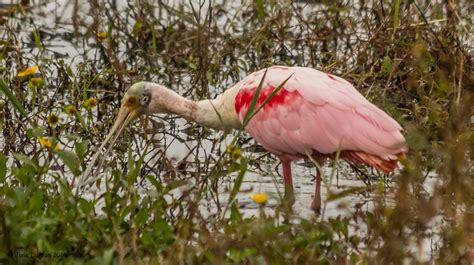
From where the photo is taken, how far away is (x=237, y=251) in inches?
185

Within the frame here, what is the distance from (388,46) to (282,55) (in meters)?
1.16

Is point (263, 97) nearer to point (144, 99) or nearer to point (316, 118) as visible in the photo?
point (316, 118)

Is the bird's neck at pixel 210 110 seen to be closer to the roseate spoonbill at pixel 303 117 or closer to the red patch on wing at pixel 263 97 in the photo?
the roseate spoonbill at pixel 303 117

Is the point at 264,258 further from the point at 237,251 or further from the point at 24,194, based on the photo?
the point at 24,194

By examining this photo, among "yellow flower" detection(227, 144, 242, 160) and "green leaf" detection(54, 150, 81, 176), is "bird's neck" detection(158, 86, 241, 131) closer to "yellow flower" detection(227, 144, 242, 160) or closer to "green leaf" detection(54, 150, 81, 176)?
"yellow flower" detection(227, 144, 242, 160)

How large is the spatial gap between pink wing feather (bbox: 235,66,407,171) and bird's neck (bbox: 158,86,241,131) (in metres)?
0.14

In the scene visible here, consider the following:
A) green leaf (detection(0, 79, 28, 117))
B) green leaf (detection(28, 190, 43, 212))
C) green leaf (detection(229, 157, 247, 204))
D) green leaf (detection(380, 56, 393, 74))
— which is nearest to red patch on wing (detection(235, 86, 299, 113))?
green leaf (detection(380, 56, 393, 74))

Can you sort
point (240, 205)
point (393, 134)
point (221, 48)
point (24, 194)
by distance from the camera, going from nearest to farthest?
point (24, 194) → point (393, 134) → point (240, 205) → point (221, 48)

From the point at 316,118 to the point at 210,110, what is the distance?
0.75m

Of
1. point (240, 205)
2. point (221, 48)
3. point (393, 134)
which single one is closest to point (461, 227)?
point (393, 134)

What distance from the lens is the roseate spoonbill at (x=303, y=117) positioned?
6340 mm

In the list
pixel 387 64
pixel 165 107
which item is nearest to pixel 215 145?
pixel 165 107

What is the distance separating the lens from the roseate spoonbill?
20.8ft

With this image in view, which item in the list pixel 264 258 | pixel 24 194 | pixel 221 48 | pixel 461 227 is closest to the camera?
pixel 461 227
